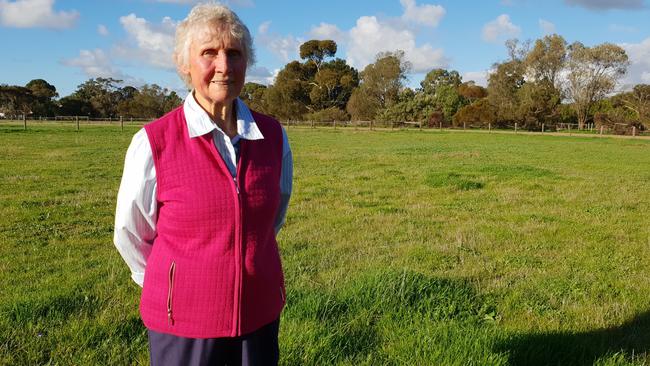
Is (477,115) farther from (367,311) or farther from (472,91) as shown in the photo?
(367,311)

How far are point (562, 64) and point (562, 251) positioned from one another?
6036 cm

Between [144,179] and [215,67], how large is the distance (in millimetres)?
525

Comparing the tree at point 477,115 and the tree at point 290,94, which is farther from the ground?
the tree at point 290,94

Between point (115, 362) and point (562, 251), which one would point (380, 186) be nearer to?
point (562, 251)

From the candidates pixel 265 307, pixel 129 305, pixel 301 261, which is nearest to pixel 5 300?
pixel 129 305

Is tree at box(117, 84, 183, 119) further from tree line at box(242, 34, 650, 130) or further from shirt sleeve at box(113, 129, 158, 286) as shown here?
shirt sleeve at box(113, 129, 158, 286)

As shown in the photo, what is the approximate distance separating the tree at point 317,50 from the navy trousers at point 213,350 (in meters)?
78.6

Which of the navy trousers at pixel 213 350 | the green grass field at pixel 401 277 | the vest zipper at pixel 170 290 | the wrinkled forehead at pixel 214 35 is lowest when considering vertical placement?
the green grass field at pixel 401 277

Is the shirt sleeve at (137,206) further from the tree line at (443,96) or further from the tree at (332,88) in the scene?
the tree at (332,88)

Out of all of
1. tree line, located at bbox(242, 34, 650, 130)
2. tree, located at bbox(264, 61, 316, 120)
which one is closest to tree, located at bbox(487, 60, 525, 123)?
tree line, located at bbox(242, 34, 650, 130)

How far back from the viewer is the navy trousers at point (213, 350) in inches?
77.8

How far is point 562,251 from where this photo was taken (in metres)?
6.18

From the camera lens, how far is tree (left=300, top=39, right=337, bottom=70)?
78.0 meters

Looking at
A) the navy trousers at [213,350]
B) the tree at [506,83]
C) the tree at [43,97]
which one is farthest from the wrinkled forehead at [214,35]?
the tree at [43,97]
